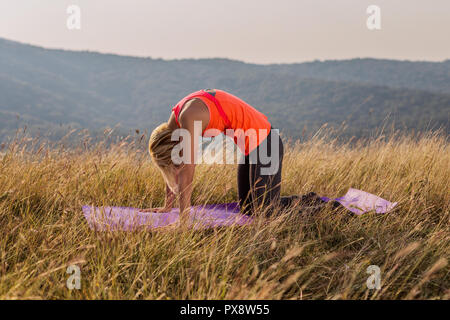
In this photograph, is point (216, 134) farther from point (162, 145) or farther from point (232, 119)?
point (162, 145)

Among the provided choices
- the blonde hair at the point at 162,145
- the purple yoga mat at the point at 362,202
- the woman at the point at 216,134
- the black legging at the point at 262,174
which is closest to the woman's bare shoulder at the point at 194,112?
the woman at the point at 216,134

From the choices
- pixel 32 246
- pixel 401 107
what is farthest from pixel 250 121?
pixel 401 107

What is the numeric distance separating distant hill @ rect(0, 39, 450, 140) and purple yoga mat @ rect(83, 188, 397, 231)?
67899 mm

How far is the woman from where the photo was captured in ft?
9.52

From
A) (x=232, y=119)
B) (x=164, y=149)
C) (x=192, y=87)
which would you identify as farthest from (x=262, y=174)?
(x=192, y=87)

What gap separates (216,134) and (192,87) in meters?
108

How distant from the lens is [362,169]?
16.3 feet

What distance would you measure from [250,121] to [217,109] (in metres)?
0.43

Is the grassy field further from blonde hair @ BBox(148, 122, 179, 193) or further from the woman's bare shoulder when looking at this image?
the woman's bare shoulder

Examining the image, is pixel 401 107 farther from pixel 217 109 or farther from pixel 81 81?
pixel 81 81

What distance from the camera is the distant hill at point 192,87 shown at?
86.6 metres

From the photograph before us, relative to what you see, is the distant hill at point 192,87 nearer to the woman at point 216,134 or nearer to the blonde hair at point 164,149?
the woman at point 216,134

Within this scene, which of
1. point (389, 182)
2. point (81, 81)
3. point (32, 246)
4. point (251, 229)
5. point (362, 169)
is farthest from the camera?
point (81, 81)

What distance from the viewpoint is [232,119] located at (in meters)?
3.28
